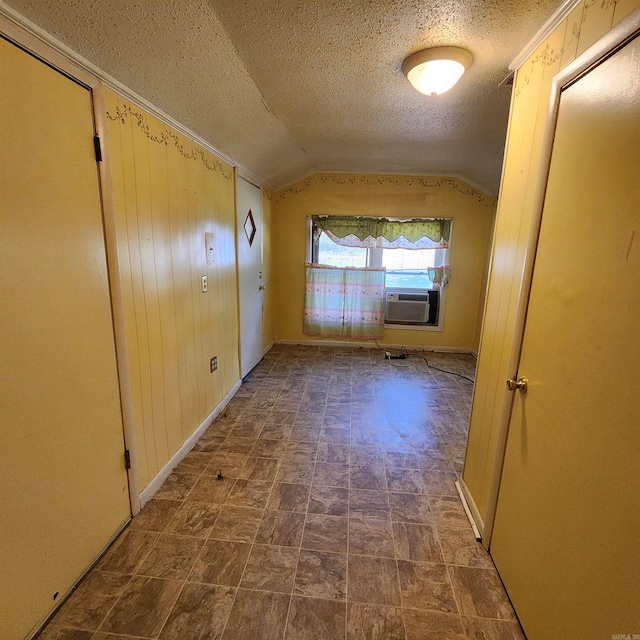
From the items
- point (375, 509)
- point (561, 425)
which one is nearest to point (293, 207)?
point (375, 509)

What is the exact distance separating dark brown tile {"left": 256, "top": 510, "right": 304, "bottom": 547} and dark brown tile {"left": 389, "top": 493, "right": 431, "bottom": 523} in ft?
1.68

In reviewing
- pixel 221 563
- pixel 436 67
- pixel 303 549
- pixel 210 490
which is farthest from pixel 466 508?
pixel 436 67

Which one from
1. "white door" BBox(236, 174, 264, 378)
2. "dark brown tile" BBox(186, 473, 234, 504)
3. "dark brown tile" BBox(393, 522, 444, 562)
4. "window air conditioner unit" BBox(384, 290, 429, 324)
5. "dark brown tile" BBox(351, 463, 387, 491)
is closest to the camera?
"dark brown tile" BBox(393, 522, 444, 562)

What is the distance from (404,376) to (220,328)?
2136 millimetres

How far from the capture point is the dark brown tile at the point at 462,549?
4.94 feet

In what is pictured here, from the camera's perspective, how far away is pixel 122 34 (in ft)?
3.98

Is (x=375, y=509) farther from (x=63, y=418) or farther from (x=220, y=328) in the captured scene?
(x=220, y=328)

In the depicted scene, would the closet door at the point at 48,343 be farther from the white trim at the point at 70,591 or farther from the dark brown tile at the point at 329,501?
the dark brown tile at the point at 329,501

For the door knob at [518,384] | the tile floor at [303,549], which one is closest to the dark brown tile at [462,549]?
the tile floor at [303,549]

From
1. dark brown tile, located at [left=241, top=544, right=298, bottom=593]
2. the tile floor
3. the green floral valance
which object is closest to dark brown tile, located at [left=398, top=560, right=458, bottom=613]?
the tile floor

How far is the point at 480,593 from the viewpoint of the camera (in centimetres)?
137

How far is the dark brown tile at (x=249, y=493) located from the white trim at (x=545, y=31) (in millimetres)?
2477

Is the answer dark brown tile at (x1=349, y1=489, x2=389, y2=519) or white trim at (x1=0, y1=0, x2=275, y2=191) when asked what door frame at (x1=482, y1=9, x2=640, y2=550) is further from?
white trim at (x1=0, y1=0, x2=275, y2=191)

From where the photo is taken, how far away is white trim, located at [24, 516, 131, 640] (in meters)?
1.16
